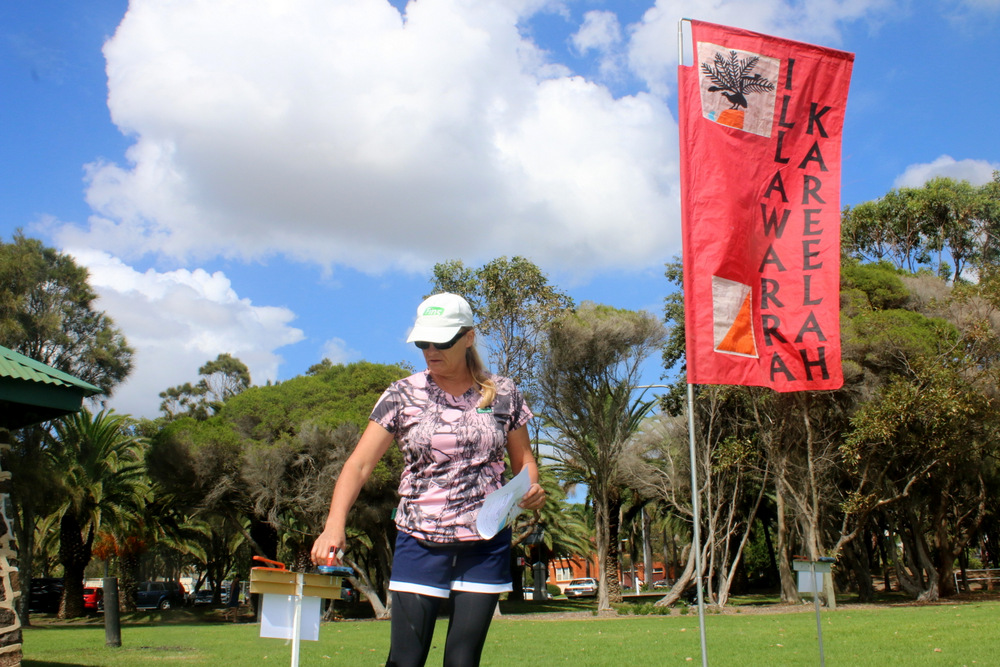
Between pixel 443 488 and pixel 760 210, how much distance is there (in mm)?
3391

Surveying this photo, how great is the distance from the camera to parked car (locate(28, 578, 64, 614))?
31.4 meters

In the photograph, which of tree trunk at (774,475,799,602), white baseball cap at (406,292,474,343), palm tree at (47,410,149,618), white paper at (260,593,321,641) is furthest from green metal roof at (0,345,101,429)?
tree trunk at (774,475,799,602)

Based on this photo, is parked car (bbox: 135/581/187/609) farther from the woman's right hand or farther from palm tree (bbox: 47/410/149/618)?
the woman's right hand

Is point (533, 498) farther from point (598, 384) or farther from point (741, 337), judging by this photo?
point (598, 384)

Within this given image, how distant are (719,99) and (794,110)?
22.1 inches

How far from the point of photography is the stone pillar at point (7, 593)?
654 centimetres

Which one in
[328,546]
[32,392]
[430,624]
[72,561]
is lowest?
[72,561]

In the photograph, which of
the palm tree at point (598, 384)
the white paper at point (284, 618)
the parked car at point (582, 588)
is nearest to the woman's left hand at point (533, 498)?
the white paper at point (284, 618)

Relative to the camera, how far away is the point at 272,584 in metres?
2.53

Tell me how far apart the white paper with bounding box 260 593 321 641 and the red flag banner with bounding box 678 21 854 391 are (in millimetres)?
2990

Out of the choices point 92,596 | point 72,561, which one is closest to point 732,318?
point 72,561

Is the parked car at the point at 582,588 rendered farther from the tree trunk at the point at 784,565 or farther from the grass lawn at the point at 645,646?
the grass lawn at the point at 645,646

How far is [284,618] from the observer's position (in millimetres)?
2582

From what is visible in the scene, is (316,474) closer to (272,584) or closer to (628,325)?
(628,325)
